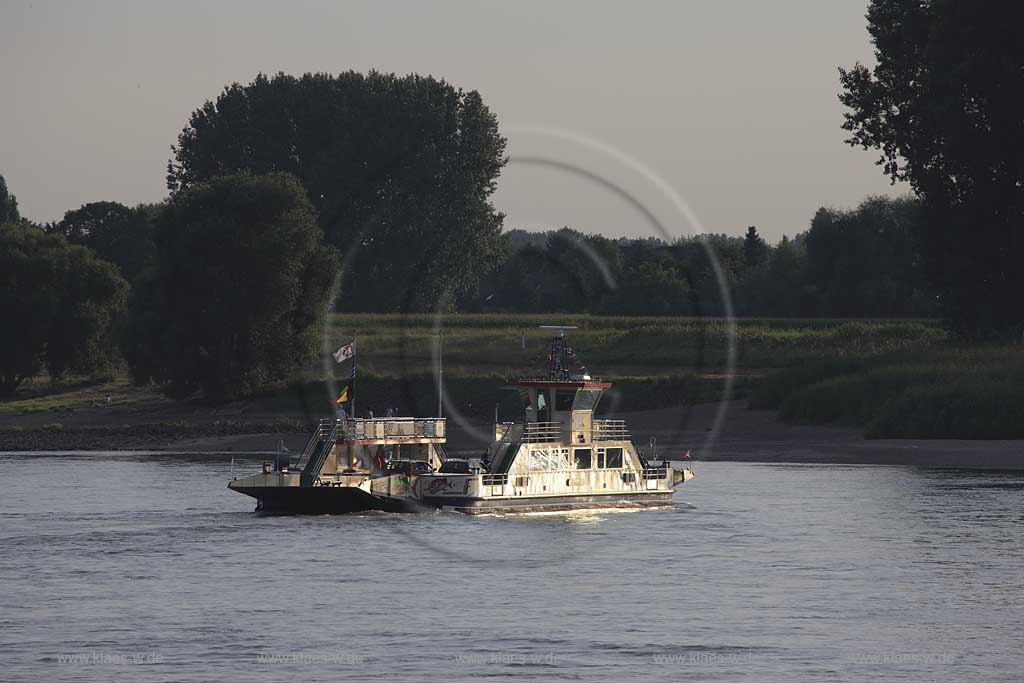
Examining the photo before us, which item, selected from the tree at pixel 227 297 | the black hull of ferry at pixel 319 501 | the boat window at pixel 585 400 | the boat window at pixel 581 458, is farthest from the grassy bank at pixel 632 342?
the black hull of ferry at pixel 319 501

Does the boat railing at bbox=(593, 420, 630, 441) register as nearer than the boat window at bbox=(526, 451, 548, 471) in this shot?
No

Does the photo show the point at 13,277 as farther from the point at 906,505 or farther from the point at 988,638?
the point at 988,638

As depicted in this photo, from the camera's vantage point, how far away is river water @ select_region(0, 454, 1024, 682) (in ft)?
146

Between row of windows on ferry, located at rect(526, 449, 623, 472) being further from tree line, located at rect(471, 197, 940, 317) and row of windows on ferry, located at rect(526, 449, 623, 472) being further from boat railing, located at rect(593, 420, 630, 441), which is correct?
tree line, located at rect(471, 197, 940, 317)

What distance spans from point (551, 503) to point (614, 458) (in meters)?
5.28

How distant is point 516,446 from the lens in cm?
7831

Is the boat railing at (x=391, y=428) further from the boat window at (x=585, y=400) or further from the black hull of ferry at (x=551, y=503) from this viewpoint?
the boat window at (x=585, y=400)

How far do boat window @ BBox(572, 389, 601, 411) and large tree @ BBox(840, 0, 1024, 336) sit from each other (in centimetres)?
5091

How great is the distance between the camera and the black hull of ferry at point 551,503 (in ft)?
252

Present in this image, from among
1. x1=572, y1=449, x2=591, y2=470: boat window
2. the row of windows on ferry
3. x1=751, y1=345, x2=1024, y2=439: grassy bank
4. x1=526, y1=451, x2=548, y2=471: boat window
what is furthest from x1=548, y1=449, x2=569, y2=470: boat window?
x1=751, y1=345, x2=1024, y2=439: grassy bank

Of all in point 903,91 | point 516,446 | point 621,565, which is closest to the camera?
point 621,565

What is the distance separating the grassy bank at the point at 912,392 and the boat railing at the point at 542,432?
38719 millimetres

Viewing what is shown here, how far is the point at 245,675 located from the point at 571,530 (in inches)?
1248

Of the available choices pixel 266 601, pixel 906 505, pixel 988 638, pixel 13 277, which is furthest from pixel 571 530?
pixel 13 277
